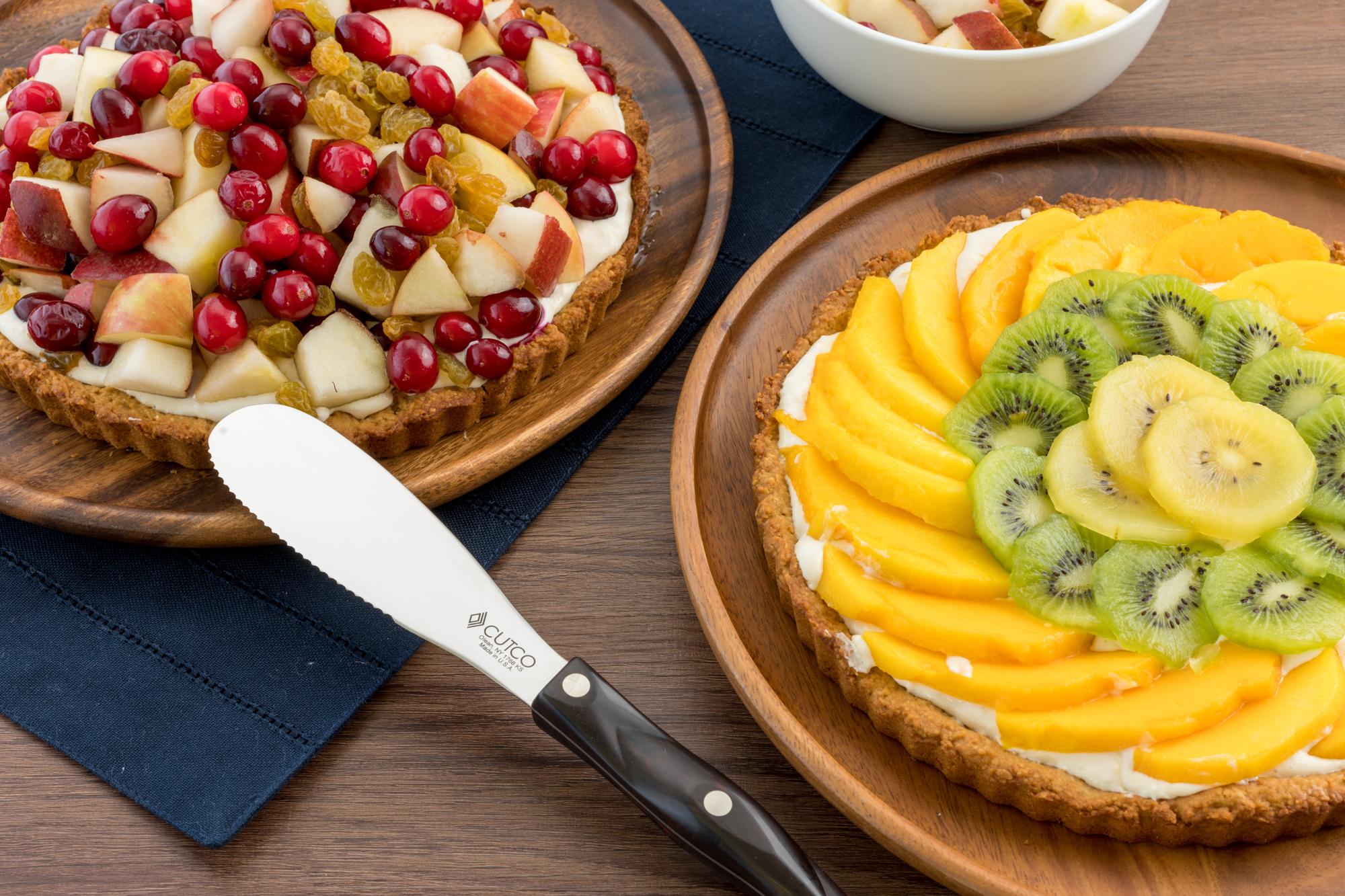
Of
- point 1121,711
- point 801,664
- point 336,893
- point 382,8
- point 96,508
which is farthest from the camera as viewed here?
point 382,8

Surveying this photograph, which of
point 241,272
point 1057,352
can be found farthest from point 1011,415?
point 241,272

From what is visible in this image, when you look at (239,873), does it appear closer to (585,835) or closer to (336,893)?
(336,893)

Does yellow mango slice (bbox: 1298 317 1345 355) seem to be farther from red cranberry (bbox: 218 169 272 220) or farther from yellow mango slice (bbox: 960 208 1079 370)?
red cranberry (bbox: 218 169 272 220)

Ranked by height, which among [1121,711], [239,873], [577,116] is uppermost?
[577,116]

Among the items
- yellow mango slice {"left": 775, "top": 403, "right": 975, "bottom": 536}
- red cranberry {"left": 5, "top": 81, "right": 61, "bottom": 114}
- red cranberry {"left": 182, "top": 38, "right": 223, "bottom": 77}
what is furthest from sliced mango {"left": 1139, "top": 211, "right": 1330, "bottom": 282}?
red cranberry {"left": 5, "top": 81, "right": 61, "bottom": 114}

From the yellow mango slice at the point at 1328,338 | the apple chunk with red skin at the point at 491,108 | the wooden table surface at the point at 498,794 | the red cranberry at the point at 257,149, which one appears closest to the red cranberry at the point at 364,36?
the apple chunk with red skin at the point at 491,108

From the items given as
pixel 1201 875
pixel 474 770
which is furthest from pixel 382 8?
pixel 1201 875

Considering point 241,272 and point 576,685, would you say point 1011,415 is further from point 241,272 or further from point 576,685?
point 241,272
